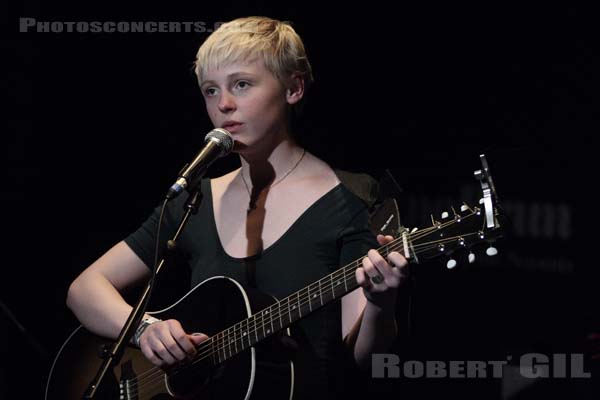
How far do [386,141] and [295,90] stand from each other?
82 centimetres

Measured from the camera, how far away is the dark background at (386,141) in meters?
2.85

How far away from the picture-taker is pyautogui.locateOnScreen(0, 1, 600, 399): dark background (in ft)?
9.34

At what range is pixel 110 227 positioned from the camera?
3.38 metres

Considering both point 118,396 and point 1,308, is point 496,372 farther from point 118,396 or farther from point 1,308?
point 1,308

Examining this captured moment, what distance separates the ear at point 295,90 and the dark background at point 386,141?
2.60ft

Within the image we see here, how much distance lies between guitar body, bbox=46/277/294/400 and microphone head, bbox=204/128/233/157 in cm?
37

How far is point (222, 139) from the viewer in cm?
206

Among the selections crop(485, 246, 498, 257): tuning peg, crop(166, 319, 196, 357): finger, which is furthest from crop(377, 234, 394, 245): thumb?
crop(166, 319, 196, 357): finger

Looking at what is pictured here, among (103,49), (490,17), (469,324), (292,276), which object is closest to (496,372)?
(469,324)

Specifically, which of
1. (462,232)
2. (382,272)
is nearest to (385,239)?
(382,272)

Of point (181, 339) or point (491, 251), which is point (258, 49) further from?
point (491, 251)

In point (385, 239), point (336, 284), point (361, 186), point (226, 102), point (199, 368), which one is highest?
point (226, 102)

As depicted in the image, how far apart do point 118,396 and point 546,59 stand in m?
1.83

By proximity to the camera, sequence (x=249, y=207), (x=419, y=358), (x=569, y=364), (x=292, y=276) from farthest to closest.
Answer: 1. (x=419, y=358)
2. (x=569, y=364)
3. (x=249, y=207)
4. (x=292, y=276)
